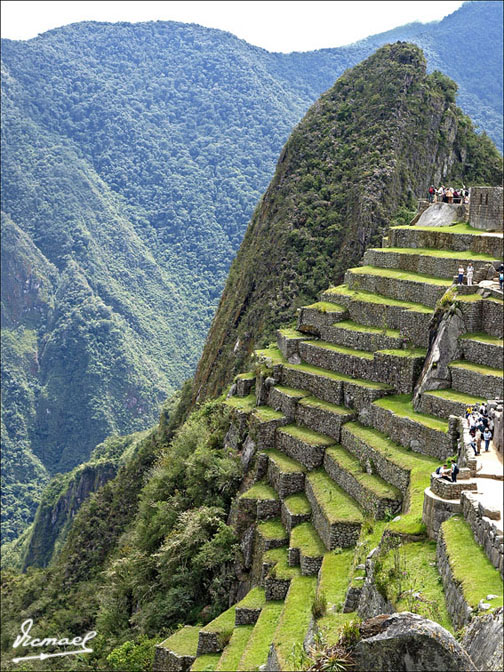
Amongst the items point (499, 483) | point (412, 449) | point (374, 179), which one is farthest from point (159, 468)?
point (374, 179)

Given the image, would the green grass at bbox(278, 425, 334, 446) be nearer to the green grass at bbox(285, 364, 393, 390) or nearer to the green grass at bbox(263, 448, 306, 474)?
the green grass at bbox(263, 448, 306, 474)

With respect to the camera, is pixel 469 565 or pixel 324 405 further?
pixel 324 405

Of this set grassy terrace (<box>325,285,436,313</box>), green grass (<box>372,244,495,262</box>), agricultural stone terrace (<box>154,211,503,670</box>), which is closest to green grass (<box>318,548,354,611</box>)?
agricultural stone terrace (<box>154,211,503,670</box>)

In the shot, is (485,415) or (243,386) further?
(243,386)

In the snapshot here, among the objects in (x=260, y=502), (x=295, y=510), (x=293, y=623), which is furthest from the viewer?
(x=260, y=502)

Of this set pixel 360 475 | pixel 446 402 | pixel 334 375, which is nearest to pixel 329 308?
pixel 334 375

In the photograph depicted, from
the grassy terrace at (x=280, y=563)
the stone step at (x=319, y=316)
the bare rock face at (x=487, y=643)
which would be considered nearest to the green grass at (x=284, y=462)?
the grassy terrace at (x=280, y=563)

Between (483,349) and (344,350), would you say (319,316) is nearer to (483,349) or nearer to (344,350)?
(344,350)

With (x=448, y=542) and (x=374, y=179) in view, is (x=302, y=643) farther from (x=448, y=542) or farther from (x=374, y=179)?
(x=374, y=179)
